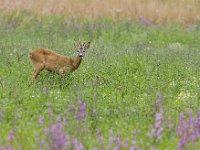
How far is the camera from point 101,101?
8289 millimetres

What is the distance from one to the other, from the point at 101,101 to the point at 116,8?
13.3m

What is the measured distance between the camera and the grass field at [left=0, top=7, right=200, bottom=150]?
5.99m

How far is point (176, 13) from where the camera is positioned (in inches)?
840

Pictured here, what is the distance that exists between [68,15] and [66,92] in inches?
467

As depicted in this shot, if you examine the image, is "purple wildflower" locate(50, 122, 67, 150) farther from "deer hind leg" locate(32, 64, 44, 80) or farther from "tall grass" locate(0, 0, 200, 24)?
"tall grass" locate(0, 0, 200, 24)

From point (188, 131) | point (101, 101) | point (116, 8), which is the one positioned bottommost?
point (116, 8)

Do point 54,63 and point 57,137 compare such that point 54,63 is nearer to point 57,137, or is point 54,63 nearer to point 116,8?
point 57,137

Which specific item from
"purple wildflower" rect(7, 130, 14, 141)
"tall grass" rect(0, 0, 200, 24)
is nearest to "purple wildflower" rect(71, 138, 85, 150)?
"purple wildflower" rect(7, 130, 14, 141)

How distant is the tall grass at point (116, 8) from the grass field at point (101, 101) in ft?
13.5

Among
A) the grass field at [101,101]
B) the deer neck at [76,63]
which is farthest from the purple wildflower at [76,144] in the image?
the deer neck at [76,63]

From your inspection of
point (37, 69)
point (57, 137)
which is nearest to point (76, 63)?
point (37, 69)

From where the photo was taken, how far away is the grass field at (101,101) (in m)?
5.99

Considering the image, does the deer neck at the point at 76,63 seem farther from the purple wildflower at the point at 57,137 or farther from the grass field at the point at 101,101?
the purple wildflower at the point at 57,137

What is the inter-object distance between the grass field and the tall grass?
410 centimetres
